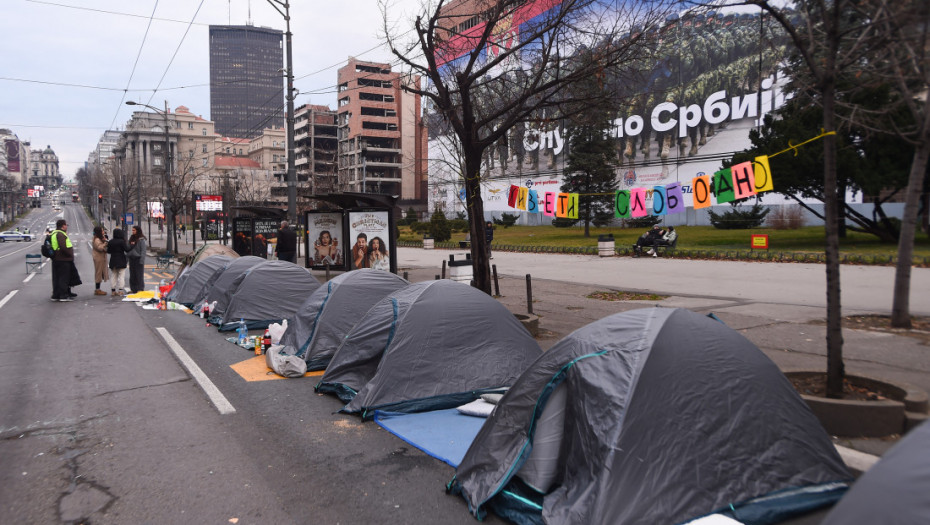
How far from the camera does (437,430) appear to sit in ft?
18.5

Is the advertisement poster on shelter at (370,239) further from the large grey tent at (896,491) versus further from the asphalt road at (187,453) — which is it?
the large grey tent at (896,491)

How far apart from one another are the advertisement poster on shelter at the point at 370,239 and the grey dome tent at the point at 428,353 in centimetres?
993

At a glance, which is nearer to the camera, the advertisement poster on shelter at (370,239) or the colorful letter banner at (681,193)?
the colorful letter banner at (681,193)

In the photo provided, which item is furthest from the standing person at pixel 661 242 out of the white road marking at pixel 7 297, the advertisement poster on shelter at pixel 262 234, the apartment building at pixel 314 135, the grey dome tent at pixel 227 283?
the apartment building at pixel 314 135

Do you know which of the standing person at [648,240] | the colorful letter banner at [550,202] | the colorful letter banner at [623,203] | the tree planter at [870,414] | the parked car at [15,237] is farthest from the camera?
the parked car at [15,237]

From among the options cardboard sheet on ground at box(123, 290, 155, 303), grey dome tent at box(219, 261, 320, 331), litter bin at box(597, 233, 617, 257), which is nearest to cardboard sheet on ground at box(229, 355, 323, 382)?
grey dome tent at box(219, 261, 320, 331)

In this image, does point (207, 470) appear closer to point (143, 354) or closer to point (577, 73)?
point (143, 354)

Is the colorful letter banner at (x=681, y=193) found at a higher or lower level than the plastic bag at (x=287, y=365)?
higher

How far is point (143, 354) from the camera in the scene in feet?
30.2

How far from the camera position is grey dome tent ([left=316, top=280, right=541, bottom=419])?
6.22 meters

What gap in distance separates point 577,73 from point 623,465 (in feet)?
26.0

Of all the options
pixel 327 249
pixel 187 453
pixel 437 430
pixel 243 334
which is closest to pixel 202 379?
pixel 243 334

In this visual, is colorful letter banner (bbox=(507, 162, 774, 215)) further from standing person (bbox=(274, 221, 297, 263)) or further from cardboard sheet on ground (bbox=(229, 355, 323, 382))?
cardboard sheet on ground (bbox=(229, 355, 323, 382))

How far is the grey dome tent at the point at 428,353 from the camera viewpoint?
622 centimetres
